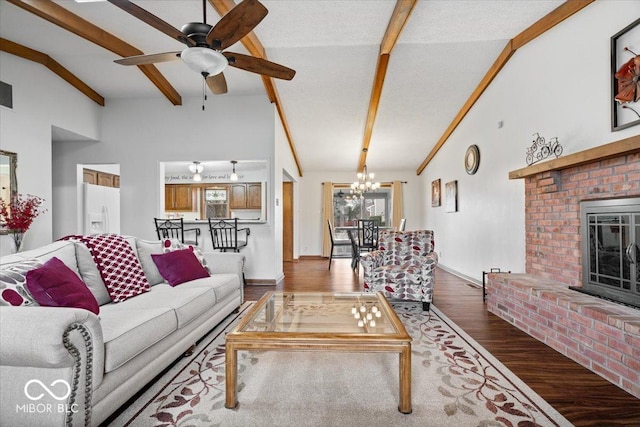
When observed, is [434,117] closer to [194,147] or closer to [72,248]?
[194,147]

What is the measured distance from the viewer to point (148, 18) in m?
2.23

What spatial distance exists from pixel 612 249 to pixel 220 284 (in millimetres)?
3186

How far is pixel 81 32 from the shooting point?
3.71 m

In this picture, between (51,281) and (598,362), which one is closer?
(51,281)

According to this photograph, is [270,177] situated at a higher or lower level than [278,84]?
lower

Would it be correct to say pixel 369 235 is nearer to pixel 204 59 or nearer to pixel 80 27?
pixel 204 59

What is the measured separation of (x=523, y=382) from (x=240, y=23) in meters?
2.82

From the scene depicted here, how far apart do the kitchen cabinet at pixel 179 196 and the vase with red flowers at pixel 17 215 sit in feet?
14.3

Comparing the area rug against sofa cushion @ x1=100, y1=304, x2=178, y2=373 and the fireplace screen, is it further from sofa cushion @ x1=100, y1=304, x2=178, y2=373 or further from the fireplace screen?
the fireplace screen

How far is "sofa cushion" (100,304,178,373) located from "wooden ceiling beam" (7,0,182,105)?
10.00ft

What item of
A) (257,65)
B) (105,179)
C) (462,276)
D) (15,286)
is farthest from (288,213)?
(15,286)

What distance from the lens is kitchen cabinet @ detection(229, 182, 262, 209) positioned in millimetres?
8594

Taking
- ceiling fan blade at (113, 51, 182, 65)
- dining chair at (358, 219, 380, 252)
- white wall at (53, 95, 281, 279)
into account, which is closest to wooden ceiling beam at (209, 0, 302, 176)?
white wall at (53, 95, 281, 279)

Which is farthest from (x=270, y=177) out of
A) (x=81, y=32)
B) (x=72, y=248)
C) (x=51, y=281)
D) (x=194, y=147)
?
(x=51, y=281)
